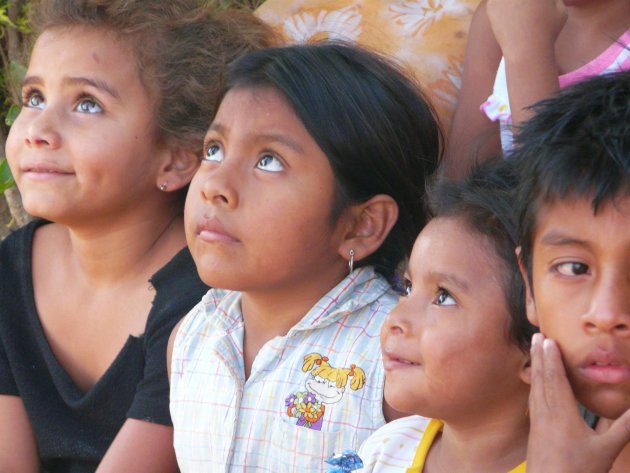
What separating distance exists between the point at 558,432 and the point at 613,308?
25 cm

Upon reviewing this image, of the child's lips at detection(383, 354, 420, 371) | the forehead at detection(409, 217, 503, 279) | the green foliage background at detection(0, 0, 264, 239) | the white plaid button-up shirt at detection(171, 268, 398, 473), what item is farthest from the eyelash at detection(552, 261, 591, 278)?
the green foliage background at detection(0, 0, 264, 239)

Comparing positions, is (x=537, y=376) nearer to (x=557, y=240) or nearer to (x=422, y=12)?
(x=557, y=240)

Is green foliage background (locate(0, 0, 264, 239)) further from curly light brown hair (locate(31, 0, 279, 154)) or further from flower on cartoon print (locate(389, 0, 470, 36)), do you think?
flower on cartoon print (locate(389, 0, 470, 36))

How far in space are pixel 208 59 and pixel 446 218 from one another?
4.14 ft

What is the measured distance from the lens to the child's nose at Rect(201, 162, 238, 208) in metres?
2.45

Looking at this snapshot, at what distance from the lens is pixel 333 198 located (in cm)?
251

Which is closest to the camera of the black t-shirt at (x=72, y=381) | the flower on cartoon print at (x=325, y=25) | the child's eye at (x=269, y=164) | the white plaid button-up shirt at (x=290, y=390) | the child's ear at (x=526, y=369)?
the child's ear at (x=526, y=369)

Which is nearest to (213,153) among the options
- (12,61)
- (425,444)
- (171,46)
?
(171,46)

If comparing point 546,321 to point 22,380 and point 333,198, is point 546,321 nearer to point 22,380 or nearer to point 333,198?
point 333,198

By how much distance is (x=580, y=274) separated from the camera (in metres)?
1.74

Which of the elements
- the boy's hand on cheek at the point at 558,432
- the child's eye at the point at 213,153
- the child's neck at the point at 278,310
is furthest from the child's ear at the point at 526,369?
the child's eye at the point at 213,153

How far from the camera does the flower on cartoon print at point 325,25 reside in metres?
3.30

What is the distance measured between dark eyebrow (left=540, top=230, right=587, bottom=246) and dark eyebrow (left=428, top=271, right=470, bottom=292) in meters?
0.26

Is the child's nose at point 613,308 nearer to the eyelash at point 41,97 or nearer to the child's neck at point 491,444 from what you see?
the child's neck at point 491,444
